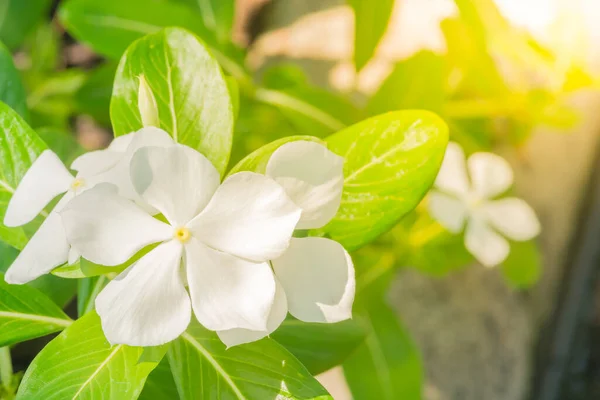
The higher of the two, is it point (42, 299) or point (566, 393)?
point (42, 299)

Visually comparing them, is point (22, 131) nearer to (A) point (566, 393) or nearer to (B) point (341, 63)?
(B) point (341, 63)

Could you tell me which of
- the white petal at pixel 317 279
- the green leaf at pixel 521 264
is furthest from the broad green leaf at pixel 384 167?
the green leaf at pixel 521 264

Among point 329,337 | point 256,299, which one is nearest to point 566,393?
point 329,337

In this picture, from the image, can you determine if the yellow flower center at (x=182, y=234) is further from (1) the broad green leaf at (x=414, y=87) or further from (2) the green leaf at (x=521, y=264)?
(2) the green leaf at (x=521, y=264)

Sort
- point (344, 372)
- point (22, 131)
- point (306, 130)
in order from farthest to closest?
point (344, 372), point (306, 130), point (22, 131)

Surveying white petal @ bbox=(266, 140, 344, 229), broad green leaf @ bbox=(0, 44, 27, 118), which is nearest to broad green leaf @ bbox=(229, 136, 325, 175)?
white petal @ bbox=(266, 140, 344, 229)

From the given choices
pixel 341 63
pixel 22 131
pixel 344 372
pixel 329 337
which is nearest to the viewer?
pixel 22 131

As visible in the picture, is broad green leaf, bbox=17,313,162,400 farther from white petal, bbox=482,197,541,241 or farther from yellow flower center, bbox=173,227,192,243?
white petal, bbox=482,197,541,241
